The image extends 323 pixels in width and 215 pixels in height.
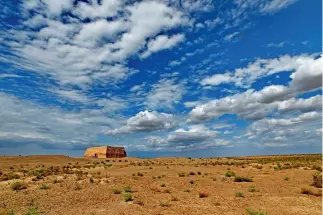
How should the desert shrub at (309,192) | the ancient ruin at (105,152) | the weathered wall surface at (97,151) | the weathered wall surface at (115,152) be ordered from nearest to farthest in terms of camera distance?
the desert shrub at (309,192) → the ancient ruin at (105,152) → the weathered wall surface at (97,151) → the weathered wall surface at (115,152)

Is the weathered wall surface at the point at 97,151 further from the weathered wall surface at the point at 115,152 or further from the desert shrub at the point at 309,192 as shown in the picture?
the desert shrub at the point at 309,192

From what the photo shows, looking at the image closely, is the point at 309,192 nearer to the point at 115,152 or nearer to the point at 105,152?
the point at 105,152

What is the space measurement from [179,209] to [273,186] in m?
12.7

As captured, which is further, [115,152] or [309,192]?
[115,152]

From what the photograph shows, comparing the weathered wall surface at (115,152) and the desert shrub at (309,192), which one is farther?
the weathered wall surface at (115,152)

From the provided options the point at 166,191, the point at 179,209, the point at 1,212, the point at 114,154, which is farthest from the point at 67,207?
the point at 114,154

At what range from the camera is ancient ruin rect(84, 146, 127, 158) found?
11256cm

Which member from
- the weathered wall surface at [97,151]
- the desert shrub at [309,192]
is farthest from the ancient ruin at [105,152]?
the desert shrub at [309,192]

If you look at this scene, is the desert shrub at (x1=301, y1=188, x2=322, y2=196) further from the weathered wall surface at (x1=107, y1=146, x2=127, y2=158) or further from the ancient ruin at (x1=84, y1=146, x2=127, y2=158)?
the weathered wall surface at (x1=107, y1=146, x2=127, y2=158)

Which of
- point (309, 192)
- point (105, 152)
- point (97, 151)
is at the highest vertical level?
point (97, 151)

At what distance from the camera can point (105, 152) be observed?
112062 mm

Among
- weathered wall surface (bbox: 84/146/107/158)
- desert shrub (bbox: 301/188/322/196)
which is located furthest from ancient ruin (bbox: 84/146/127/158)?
desert shrub (bbox: 301/188/322/196)

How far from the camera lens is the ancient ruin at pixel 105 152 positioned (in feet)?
369

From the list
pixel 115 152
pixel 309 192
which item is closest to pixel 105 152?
pixel 115 152
